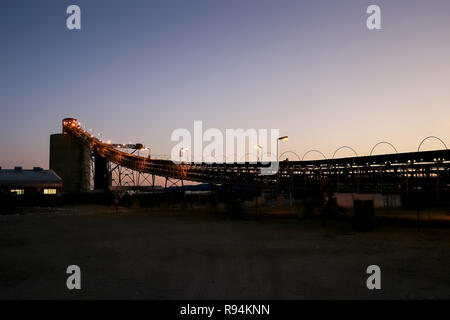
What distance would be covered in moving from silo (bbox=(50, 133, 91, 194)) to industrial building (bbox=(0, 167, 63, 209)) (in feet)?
47.4

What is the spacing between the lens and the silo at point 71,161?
7481 centimetres

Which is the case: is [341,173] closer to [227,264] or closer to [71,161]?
[227,264]

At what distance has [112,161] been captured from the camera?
7519 centimetres

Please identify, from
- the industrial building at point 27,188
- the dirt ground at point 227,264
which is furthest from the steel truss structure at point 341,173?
the industrial building at point 27,188

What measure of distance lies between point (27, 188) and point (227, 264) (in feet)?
168

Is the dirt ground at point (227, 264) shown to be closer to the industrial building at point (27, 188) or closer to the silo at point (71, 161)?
the industrial building at point (27, 188)

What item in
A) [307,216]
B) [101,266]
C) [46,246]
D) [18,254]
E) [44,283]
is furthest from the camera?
[307,216]

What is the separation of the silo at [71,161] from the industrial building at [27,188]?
47.4 feet

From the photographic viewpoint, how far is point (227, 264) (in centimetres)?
1455

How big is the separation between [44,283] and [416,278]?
1262 centimetres

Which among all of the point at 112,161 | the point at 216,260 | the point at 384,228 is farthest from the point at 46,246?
the point at 112,161

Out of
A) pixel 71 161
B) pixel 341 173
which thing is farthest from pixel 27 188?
pixel 341 173

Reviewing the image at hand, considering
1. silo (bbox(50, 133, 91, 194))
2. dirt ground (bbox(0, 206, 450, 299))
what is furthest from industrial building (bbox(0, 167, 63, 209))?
dirt ground (bbox(0, 206, 450, 299))
